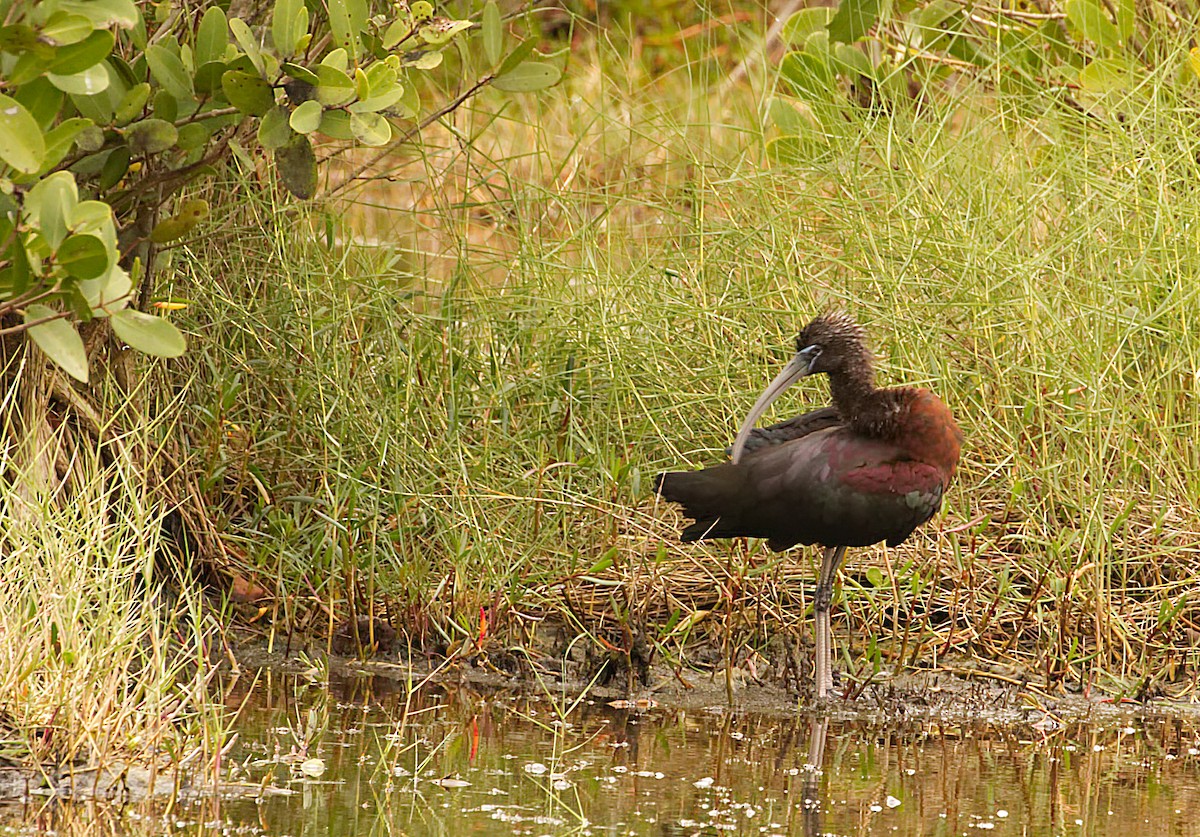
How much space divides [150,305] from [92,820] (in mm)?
2123

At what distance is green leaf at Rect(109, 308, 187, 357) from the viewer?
4090mm

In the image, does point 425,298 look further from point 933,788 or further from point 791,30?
point 933,788

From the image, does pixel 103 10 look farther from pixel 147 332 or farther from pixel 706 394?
pixel 706 394

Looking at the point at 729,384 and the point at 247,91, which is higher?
the point at 247,91

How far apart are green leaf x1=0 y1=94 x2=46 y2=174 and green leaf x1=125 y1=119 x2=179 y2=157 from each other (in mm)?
924

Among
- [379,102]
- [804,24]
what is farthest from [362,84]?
[804,24]

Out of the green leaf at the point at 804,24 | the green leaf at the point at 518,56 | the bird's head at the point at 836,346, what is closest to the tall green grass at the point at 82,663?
the green leaf at the point at 518,56

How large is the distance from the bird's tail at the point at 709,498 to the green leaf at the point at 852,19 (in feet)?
7.92

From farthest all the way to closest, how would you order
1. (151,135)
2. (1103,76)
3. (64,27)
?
(1103,76), (151,135), (64,27)

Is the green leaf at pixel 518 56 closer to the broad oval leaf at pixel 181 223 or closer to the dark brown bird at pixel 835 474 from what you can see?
the broad oval leaf at pixel 181 223

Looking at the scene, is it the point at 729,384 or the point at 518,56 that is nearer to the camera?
the point at 518,56

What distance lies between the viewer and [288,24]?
4.62 meters

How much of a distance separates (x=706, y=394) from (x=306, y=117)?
7.12 ft

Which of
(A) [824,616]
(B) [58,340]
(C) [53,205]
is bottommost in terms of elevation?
(A) [824,616]
